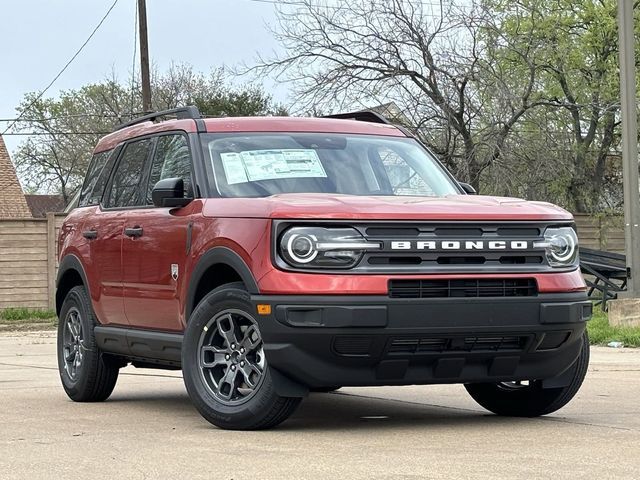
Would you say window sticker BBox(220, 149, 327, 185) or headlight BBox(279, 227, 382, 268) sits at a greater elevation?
window sticker BBox(220, 149, 327, 185)

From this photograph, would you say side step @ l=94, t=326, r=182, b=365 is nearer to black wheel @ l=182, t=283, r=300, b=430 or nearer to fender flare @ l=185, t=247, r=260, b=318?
fender flare @ l=185, t=247, r=260, b=318

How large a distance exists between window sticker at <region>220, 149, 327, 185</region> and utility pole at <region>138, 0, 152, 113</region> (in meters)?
20.3

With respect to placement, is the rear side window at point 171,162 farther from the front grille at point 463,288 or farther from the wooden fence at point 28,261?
the wooden fence at point 28,261

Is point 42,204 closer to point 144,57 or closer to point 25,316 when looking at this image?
point 144,57

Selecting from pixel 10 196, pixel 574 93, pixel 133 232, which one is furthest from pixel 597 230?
pixel 10 196

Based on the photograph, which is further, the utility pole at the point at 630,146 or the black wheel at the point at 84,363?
the utility pole at the point at 630,146

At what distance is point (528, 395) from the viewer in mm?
8297

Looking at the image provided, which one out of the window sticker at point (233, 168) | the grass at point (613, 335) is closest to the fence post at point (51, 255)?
the grass at point (613, 335)

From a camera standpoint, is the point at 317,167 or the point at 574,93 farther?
the point at 574,93

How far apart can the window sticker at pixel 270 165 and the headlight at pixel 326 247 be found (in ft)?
3.77

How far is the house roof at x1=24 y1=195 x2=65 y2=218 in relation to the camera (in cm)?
7431

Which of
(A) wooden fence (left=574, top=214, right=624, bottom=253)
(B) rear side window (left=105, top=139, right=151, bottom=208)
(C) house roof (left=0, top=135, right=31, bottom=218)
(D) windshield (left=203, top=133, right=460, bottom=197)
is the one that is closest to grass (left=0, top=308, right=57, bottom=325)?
(A) wooden fence (left=574, top=214, right=624, bottom=253)

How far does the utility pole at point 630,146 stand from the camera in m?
17.9

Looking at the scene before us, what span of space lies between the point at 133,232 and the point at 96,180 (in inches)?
62.5
